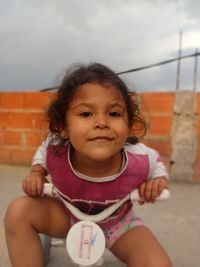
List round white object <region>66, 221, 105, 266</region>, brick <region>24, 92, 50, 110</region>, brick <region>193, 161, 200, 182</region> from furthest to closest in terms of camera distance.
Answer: brick <region>24, 92, 50, 110</region> < brick <region>193, 161, 200, 182</region> < round white object <region>66, 221, 105, 266</region>

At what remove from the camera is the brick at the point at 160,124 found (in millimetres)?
2463

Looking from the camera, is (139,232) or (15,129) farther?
(15,129)

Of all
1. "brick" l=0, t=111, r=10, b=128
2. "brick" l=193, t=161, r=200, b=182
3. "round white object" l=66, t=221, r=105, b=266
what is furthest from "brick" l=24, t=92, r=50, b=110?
"round white object" l=66, t=221, r=105, b=266

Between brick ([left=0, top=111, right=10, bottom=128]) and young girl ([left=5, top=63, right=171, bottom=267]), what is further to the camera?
brick ([left=0, top=111, right=10, bottom=128])

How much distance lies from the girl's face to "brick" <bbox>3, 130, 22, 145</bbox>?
1728 millimetres

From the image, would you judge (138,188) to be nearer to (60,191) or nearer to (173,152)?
(60,191)

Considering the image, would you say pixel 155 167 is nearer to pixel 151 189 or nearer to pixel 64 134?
pixel 151 189

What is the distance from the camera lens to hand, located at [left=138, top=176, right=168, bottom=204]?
1.09 metres

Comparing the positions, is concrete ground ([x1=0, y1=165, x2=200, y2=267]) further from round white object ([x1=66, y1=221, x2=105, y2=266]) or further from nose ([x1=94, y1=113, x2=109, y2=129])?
nose ([x1=94, y1=113, x2=109, y2=129])

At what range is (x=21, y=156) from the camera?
110 inches

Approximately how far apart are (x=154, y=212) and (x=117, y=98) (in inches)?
35.8

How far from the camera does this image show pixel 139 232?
1135 millimetres

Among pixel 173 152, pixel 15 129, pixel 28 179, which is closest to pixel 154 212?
pixel 173 152

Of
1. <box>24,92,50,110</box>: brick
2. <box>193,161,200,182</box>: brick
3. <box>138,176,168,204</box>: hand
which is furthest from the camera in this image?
<box>24,92,50,110</box>: brick
